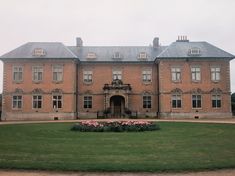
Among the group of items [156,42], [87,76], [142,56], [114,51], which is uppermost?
[156,42]

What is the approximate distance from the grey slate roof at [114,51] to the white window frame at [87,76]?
1.50 m

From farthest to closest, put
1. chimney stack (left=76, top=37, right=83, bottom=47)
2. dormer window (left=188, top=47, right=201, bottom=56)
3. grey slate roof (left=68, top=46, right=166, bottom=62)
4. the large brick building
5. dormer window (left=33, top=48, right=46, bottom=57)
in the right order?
chimney stack (left=76, top=37, right=83, bottom=47) < grey slate roof (left=68, top=46, right=166, bottom=62) < dormer window (left=188, top=47, right=201, bottom=56) < dormer window (left=33, top=48, right=46, bottom=57) < the large brick building

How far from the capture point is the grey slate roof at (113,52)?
131ft

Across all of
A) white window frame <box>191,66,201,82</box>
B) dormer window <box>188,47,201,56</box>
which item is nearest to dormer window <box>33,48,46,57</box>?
dormer window <box>188,47,201,56</box>

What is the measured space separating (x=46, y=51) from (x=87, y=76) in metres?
5.77

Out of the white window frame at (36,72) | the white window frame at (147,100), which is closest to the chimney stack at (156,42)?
the white window frame at (147,100)

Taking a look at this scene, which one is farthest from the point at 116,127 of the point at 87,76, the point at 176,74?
the point at 87,76

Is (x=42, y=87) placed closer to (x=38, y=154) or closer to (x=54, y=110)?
(x=54, y=110)

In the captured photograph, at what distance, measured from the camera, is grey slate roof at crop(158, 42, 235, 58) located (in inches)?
1476

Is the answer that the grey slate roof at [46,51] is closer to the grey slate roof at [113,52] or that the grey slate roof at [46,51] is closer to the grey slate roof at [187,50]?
the grey slate roof at [113,52]

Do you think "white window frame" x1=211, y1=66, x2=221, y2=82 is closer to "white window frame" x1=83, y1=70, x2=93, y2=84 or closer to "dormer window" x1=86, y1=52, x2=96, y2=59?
"dormer window" x1=86, y1=52, x2=96, y2=59

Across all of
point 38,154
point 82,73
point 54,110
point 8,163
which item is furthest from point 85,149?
point 82,73

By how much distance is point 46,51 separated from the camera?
3806cm

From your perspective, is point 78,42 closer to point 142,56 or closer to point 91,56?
point 91,56
